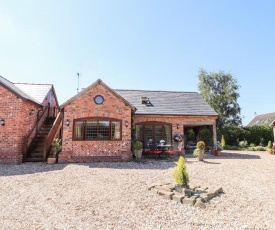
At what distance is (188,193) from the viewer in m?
5.94

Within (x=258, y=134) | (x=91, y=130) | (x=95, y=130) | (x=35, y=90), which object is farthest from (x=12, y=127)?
(x=258, y=134)

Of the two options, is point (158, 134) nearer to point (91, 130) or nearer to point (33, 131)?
point (91, 130)

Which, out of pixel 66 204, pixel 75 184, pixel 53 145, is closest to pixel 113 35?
pixel 53 145

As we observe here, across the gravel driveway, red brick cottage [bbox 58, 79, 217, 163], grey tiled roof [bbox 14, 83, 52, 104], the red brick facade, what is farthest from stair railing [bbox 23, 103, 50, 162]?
the gravel driveway

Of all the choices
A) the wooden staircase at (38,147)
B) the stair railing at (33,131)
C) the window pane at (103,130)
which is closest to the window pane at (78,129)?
the window pane at (103,130)

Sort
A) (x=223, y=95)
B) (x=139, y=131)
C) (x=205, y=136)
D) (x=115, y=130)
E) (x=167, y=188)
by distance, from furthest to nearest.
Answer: (x=223, y=95) → (x=205, y=136) → (x=139, y=131) → (x=115, y=130) → (x=167, y=188)

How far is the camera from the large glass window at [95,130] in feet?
43.5

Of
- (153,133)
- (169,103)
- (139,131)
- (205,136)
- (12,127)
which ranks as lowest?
(205,136)

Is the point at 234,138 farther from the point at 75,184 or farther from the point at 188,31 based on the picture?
the point at 75,184

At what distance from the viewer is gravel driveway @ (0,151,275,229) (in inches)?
173

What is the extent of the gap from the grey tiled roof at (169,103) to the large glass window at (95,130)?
11.4 ft

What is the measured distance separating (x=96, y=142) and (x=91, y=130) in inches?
34.7

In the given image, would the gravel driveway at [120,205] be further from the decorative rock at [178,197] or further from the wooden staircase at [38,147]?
the wooden staircase at [38,147]

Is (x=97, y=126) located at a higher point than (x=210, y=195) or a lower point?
higher
